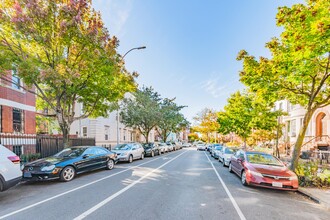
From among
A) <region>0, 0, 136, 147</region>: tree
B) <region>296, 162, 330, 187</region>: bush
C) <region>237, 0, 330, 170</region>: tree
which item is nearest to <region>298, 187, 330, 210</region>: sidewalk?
<region>296, 162, 330, 187</region>: bush

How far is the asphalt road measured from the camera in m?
4.49

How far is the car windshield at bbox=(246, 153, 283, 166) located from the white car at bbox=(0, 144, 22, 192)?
872 centimetres

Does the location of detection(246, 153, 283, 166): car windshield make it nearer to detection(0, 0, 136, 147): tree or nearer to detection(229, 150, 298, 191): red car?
detection(229, 150, 298, 191): red car

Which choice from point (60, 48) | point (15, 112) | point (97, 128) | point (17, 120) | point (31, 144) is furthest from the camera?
point (97, 128)

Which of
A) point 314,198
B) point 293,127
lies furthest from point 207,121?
point 314,198

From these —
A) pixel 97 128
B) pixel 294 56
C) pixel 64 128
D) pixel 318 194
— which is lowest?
pixel 318 194

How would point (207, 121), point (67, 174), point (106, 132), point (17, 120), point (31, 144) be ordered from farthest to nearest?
point (207, 121) < point (106, 132) < point (17, 120) < point (31, 144) < point (67, 174)

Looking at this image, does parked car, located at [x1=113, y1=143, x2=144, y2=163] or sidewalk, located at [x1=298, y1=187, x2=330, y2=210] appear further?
parked car, located at [x1=113, y1=143, x2=144, y2=163]

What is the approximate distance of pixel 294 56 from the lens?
23.4ft

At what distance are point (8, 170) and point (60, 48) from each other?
7.35 m

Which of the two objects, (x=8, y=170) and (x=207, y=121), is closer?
(x=8, y=170)

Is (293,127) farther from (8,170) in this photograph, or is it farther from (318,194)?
(8,170)

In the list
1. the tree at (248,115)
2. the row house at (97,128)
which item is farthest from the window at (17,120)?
the tree at (248,115)

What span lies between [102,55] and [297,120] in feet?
69.0
